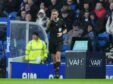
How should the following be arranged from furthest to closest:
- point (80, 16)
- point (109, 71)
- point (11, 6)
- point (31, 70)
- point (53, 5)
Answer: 1. point (11, 6)
2. point (53, 5)
3. point (80, 16)
4. point (31, 70)
5. point (109, 71)

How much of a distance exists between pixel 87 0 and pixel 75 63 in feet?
14.6

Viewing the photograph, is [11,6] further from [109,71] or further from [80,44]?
[109,71]

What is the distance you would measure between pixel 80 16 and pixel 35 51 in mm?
2555

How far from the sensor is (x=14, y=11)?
20.0 meters

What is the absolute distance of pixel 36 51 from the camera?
15570 mm

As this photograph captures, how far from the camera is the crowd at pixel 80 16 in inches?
657

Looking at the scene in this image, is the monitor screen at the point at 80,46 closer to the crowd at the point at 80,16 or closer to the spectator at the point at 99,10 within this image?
the crowd at the point at 80,16

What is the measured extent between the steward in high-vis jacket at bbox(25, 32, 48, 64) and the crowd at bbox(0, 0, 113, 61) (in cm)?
143

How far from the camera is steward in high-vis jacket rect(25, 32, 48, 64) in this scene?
15.4 meters

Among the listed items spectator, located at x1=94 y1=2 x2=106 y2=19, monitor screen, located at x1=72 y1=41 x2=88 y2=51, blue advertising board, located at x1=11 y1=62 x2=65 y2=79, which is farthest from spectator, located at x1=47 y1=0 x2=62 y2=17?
blue advertising board, located at x1=11 y1=62 x2=65 y2=79

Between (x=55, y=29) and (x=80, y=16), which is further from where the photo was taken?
(x=80, y=16)

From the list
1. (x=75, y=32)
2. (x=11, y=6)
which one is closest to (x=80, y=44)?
(x=75, y=32)

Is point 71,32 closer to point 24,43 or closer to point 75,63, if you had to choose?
point 24,43

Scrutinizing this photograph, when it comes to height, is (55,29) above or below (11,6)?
below
